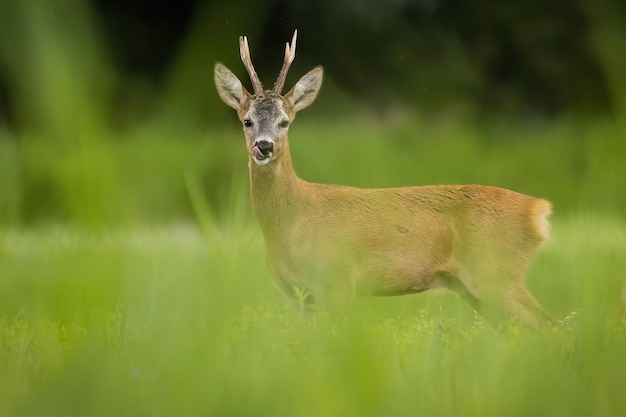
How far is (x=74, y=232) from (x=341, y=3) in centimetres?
1553

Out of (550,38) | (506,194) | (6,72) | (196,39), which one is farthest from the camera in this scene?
(550,38)

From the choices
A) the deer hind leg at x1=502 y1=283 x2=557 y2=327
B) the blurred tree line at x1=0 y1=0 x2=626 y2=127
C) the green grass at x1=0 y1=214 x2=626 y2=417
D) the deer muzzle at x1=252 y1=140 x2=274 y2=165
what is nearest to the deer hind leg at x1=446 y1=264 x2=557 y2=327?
the deer hind leg at x1=502 y1=283 x2=557 y2=327

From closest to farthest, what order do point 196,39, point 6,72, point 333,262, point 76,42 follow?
point 76,42
point 6,72
point 196,39
point 333,262

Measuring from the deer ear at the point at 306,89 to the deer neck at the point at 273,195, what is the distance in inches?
14.4

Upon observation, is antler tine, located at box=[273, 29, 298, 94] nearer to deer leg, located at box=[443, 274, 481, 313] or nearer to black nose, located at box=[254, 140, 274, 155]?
black nose, located at box=[254, 140, 274, 155]

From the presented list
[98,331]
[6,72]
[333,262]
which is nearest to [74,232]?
[6,72]

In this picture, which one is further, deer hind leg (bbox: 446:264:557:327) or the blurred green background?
deer hind leg (bbox: 446:264:557:327)

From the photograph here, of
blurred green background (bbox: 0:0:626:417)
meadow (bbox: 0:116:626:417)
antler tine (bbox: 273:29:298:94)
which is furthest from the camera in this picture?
antler tine (bbox: 273:29:298:94)

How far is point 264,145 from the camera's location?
5.41 meters

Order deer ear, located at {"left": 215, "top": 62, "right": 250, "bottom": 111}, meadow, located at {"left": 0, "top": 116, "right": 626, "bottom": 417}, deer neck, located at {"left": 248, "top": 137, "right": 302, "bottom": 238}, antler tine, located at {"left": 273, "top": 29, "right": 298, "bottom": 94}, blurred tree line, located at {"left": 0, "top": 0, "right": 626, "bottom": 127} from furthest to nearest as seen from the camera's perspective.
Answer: blurred tree line, located at {"left": 0, "top": 0, "right": 626, "bottom": 127}, deer ear, located at {"left": 215, "top": 62, "right": 250, "bottom": 111}, deer neck, located at {"left": 248, "top": 137, "right": 302, "bottom": 238}, antler tine, located at {"left": 273, "top": 29, "right": 298, "bottom": 94}, meadow, located at {"left": 0, "top": 116, "right": 626, "bottom": 417}

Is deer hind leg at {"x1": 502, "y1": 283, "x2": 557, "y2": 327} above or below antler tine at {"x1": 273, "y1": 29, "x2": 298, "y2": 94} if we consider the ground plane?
below

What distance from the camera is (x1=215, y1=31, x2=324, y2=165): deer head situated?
5434mm

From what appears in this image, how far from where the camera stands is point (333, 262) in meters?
5.46

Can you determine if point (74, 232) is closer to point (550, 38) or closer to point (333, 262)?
point (333, 262)
